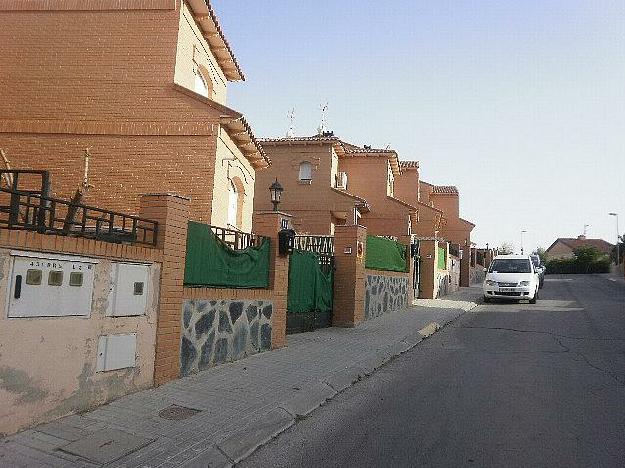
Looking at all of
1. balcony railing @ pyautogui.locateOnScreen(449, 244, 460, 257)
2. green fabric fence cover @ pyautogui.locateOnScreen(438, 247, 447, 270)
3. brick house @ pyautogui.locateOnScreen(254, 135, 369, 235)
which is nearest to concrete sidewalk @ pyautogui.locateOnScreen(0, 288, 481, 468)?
green fabric fence cover @ pyautogui.locateOnScreen(438, 247, 447, 270)

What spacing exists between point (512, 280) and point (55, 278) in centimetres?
1876

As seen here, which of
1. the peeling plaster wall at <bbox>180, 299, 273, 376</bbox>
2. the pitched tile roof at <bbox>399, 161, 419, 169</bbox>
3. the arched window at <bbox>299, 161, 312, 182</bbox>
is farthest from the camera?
the pitched tile roof at <bbox>399, 161, 419, 169</bbox>

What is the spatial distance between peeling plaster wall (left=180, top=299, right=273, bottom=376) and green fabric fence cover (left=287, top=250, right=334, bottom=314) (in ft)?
5.40

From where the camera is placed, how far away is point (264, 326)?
9.09 metres

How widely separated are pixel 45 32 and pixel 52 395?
35.6 ft

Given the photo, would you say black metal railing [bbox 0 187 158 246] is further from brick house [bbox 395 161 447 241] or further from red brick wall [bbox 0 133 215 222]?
brick house [bbox 395 161 447 241]

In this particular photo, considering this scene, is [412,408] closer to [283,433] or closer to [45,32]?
[283,433]

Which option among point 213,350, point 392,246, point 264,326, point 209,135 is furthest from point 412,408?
point 392,246

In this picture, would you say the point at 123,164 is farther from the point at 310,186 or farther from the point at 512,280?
the point at 512,280

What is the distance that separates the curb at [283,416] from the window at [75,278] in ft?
7.21

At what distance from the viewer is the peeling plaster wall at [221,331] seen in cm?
711

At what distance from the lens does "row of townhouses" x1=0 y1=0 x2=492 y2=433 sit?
16.3 ft

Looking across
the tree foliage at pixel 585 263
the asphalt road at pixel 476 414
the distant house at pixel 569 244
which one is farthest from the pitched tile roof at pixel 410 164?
the distant house at pixel 569 244

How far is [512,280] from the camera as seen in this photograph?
20469 mm
